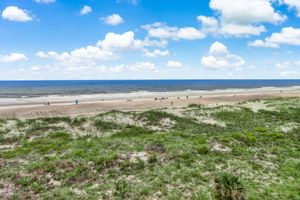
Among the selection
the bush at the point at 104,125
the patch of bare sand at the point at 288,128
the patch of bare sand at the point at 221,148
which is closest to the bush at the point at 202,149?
the patch of bare sand at the point at 221,148

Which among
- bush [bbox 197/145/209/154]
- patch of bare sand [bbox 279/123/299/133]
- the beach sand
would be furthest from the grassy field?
the beach sand

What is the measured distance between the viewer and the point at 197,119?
22.8 metres

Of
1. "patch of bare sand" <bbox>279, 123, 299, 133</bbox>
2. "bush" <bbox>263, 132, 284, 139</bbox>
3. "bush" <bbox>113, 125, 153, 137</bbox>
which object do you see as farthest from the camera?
"bush" <bbox>113, 125, 153, 137</bbox>

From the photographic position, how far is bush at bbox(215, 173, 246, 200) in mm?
6979

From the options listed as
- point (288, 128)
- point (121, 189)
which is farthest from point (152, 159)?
point (288, 128)

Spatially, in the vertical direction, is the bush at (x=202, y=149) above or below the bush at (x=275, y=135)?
below

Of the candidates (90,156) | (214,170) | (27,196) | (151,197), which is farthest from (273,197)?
(27,196)

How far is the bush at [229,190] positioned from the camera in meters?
6.98

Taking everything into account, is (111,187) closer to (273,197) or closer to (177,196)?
(177,196)

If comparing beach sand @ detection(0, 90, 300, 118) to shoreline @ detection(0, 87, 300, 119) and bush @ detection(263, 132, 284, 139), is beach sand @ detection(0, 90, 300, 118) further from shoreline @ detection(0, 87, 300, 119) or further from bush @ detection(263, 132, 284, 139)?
bush @ detection(263, 132, 284, 139)

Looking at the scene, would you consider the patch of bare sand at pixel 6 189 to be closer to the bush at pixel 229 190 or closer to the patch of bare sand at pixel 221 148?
the bush at pixel 229 190

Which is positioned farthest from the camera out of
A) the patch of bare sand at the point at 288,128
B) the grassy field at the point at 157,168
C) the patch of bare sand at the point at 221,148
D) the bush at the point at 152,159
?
the patch of bare sand at the point at 288,128

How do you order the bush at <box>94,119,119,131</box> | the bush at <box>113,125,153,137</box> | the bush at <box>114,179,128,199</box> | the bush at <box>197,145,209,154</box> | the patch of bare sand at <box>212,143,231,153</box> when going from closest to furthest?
the bush at <box>114,179,128,199</box> < the bush at <box>197,145,209,154</box> < the patch of bare sand at <box>212,143,231,153</box> < the bush at <box>113,125,153,137</box> < the bush at <box>94,119,119,131</box>

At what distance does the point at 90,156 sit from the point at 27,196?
3722 millimetres
